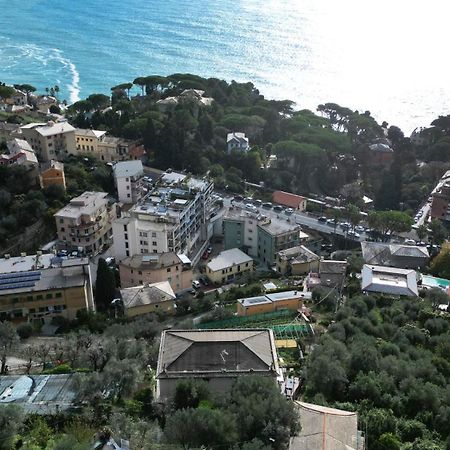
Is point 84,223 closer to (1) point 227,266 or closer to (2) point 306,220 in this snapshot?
(1) point 227,266

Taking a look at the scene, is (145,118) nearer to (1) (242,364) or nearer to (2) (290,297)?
(2) (290,297)

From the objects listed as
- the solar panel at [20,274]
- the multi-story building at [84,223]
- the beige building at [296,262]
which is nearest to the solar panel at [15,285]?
the solar panel at [20,274]

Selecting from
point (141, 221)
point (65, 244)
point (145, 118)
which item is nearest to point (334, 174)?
point (145, 118)

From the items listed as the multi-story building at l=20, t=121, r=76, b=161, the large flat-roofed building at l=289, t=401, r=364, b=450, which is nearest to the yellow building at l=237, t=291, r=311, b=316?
the large flat-roofed building at l=289, t=401, r=364, b=450

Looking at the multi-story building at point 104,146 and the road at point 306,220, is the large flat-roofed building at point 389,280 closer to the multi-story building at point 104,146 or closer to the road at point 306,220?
the road at point 306,220

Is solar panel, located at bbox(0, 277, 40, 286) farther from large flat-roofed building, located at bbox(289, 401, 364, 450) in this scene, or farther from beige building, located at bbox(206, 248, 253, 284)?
large flat-roofed building, located at bbox(289, 401, 364, 450)

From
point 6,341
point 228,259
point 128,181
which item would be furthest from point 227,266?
point 6,341
